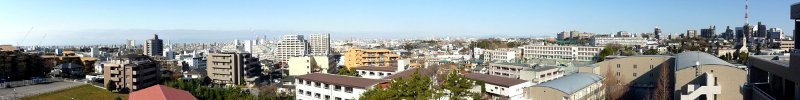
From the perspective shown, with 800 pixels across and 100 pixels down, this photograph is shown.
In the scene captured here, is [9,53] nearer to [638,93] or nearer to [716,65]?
[638,93]

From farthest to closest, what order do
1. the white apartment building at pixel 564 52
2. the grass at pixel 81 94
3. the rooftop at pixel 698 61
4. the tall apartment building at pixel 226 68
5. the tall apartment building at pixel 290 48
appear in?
the tall apartment building at pixel 290 48
the white apartment building at pixel 564 52
the tall apartment building at pixel 226 68
the grass at pixel 81 94
the rooftop at pixel 698 61

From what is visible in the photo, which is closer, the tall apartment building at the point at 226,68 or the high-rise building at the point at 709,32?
the tall apartment building at the point at 226,68

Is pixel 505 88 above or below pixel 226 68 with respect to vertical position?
below

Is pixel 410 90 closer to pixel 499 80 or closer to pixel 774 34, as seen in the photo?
pixel 499 80

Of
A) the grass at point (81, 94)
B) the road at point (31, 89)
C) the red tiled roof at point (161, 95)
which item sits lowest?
the grass at point (81, 94)

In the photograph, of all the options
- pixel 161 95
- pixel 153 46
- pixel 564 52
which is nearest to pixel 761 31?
pixel 564 52

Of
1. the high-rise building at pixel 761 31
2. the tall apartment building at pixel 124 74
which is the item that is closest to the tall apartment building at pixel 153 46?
the tall apartment building at pixel 124 74

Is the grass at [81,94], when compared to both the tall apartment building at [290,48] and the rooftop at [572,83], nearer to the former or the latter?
the rooftop at [572,83]
